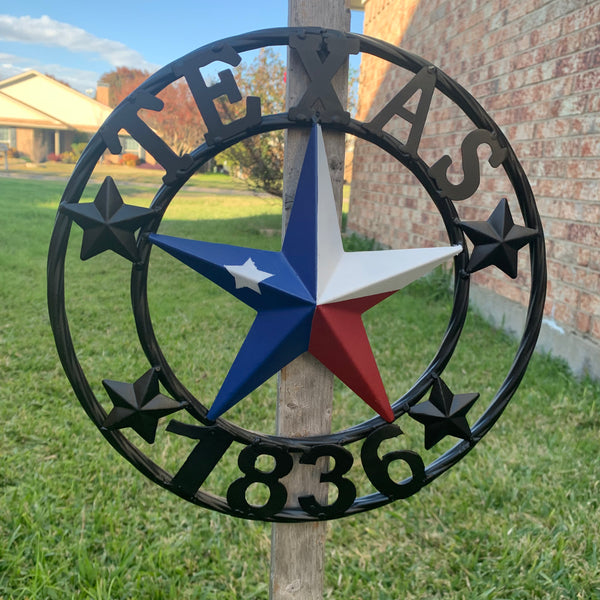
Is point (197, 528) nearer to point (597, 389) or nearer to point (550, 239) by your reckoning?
point (597, 389)

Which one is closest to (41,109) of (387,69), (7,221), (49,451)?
(7,221)

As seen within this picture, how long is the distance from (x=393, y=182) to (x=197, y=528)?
13.9ft

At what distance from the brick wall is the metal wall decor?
2.05 meters

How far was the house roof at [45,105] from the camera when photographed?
2088 cm

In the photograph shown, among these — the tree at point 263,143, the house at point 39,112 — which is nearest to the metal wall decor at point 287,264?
the tree at point 263,143

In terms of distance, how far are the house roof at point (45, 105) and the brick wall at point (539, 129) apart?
18604mm

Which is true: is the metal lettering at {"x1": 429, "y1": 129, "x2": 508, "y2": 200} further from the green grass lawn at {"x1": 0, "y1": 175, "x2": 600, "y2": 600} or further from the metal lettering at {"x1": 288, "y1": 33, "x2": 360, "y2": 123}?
the green grass lawn at {"x1": 0, "y1": 175, "x2": 600, "y2": 600}

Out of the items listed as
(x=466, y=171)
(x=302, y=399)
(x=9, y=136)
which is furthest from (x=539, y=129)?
(x=9, y=136)

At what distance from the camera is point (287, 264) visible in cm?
118

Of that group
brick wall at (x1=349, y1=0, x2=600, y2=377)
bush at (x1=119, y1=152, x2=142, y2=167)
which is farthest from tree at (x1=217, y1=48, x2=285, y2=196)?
bush at (x1=119, y1=152, x2=142, y2=167)

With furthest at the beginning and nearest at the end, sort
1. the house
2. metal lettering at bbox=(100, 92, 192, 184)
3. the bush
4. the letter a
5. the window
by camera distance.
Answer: the bush
the window
the house
the letter a
metal lettering at bbox=(100, 92, 192, 184)

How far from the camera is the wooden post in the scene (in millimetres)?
1167

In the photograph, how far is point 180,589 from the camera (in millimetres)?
1803

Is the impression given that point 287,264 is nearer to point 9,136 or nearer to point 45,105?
point 45,105
